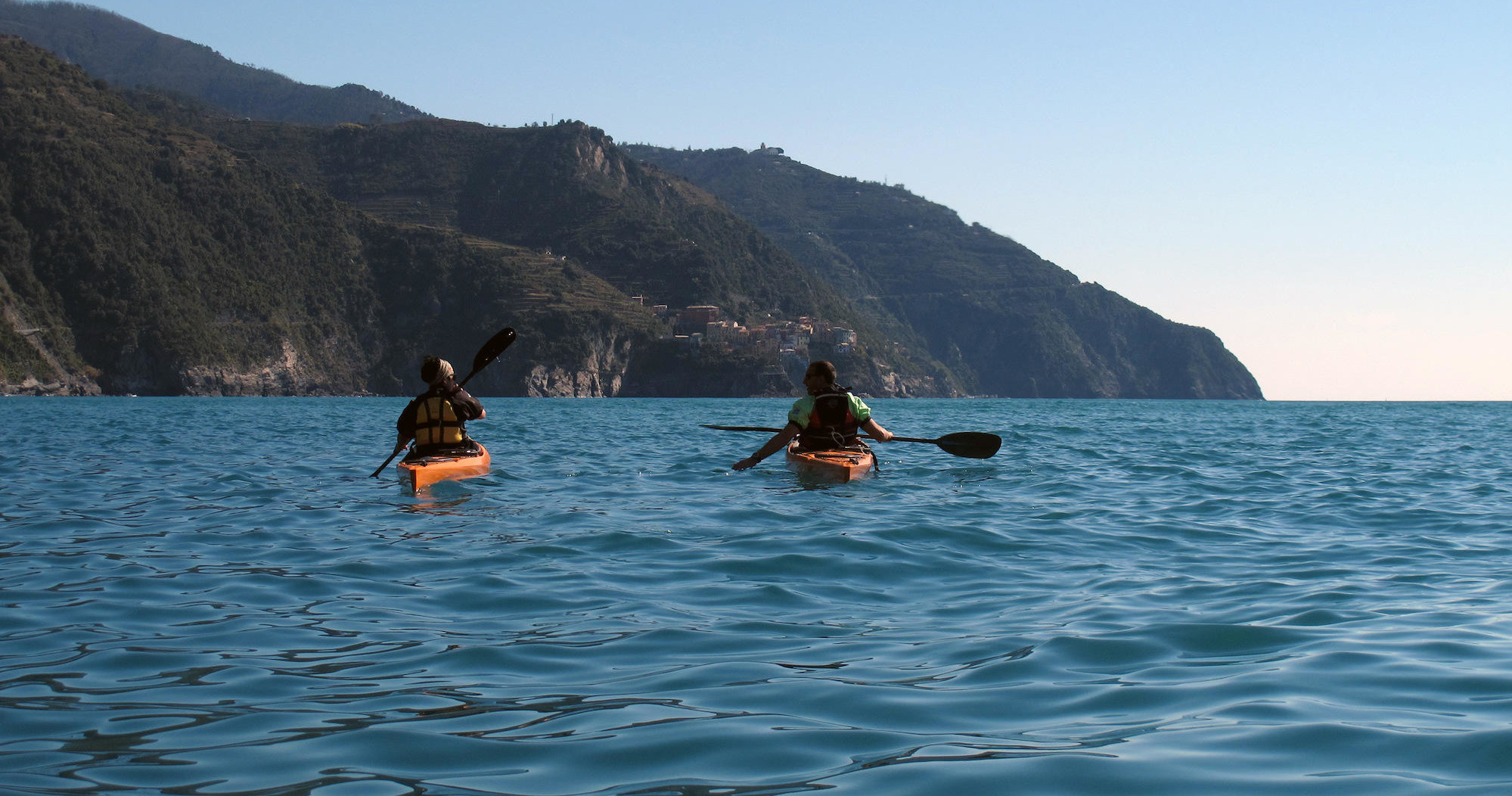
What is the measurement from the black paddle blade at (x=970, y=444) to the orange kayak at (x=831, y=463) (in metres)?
2.76

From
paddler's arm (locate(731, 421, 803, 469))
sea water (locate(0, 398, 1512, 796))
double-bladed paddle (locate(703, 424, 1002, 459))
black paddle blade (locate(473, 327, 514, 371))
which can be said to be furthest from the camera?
double-bladed paddle (locate(703, 424, 1002, 459))

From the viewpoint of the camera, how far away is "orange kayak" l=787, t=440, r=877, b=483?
1441 centimetres

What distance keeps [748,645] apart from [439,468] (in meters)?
9.25

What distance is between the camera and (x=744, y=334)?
17050 centimetres

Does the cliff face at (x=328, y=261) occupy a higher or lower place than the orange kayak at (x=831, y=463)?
higher

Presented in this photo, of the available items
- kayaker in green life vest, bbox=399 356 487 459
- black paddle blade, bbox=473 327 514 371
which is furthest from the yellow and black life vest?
black paddle blade, bbox=473 327 514 371

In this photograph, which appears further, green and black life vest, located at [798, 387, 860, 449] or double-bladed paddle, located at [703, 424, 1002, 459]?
double-bladed paddle, located at [703, 424, 1002, 459]

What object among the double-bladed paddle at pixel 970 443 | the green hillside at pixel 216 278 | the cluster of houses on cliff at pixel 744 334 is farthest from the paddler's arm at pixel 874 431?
the cluster of houses on cliff at pixel 744 334

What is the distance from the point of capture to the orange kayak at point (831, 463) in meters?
14.4

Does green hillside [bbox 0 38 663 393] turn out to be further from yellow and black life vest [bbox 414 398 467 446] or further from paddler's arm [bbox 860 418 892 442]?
paddler's arm [bbox 860 418 892 442]

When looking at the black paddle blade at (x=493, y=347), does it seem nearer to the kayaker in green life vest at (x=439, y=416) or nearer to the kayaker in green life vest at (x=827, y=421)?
the kayaker in green life vest at (x=439, y=416)

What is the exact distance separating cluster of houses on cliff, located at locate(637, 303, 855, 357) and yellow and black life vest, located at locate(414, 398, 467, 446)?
482 ft

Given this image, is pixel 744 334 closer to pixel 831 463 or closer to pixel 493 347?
pixel 493 347

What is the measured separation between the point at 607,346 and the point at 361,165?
221 feet
